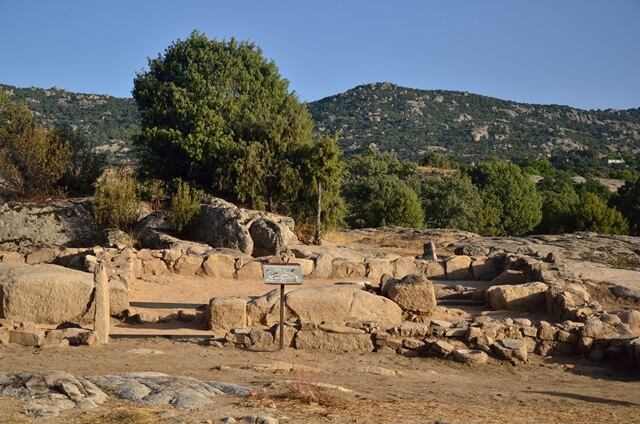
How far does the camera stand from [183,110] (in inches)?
1064

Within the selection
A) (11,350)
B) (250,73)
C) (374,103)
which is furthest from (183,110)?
(374,103)

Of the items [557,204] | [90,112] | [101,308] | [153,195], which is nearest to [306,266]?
[101,308]

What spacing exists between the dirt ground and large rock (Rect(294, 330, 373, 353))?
196mm

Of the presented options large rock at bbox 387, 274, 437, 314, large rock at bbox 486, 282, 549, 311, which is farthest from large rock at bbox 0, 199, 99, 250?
large rock at bbox 486, 282, 549, 311

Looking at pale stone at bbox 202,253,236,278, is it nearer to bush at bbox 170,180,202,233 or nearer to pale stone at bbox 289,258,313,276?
pale stone at bbox 289,258,313,276

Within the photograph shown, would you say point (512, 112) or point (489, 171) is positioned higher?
point (512, 112)

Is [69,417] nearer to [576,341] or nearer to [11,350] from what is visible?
[11,350]

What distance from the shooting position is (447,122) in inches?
3627

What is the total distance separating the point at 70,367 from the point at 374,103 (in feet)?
281

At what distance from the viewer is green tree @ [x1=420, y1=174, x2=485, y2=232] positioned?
42000 mm

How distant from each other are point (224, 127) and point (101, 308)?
16850mm

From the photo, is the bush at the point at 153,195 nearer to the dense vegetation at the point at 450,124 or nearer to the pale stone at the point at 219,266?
the pale stone at the point at 219,266

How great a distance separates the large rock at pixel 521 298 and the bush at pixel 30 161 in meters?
16.9

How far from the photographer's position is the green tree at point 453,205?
42.0 m
